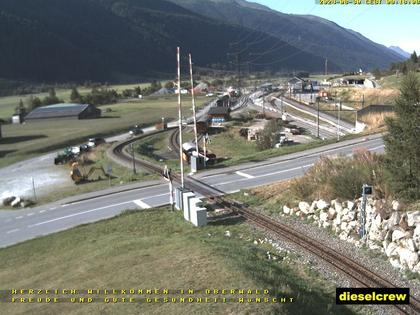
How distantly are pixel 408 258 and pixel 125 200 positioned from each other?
2351 cm

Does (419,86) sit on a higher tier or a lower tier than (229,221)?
higher

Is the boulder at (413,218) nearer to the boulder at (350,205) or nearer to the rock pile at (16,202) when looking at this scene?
the boulder at (350,205)

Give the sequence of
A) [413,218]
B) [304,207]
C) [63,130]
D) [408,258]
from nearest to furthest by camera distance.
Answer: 1. [408,258]
2. [413,218]
3. [304,207]
4. [63,130]

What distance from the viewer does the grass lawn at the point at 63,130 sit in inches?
3284

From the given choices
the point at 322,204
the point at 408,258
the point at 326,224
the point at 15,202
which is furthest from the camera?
the point at 15,202

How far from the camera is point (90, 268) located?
19031 mm

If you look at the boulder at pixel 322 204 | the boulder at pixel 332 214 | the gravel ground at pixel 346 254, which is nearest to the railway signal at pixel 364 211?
the gravel ground at pixel 346 254

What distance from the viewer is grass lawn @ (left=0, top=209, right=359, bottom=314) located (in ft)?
44.8

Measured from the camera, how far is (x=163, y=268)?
16.8 m

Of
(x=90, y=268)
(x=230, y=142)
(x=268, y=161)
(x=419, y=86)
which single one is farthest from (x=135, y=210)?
(x=230, y=142)

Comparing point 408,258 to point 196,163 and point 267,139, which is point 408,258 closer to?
point 196,163

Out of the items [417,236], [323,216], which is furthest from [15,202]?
[417,236]

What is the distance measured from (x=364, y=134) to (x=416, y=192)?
3111cm

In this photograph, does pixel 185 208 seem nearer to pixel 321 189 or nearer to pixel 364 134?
pixel 321 189
